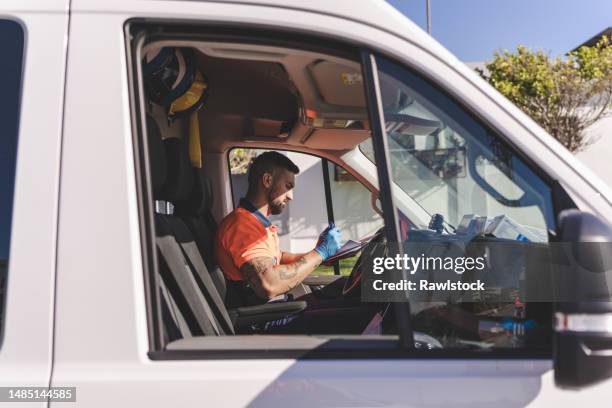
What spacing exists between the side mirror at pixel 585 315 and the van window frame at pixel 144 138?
0.67 feet

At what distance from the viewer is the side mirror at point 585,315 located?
3.34ft

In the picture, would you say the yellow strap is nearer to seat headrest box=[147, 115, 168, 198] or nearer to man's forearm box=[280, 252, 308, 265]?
man's forearm box=[280, 252, 308, 265]

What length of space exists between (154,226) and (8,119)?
43 cm

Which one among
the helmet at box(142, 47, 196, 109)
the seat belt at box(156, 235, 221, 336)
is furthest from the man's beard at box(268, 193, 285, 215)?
the seat belt at box(156, 235, 221, 336)

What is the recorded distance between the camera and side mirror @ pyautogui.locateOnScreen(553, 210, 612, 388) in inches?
40.1

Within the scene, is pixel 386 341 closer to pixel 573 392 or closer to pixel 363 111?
pixel 573 392

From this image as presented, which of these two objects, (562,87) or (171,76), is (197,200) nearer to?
(171,76)

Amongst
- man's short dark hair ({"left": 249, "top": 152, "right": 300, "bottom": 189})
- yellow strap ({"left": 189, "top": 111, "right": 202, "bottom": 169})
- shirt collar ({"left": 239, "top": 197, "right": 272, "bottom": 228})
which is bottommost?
shirt collar ({"left": 239, "top": 197, "right": 272, "bottom": 228})

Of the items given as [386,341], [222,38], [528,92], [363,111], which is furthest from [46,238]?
[528,92]

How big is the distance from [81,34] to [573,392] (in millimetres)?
1387

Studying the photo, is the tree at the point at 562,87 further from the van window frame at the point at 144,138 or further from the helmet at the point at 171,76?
the van window frame at the point at 144,138

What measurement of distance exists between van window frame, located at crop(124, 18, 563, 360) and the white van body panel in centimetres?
17

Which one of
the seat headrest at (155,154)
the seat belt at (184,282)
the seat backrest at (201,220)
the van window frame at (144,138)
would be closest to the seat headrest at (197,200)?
the seat backrest at (201,220)

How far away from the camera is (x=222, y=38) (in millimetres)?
1420
